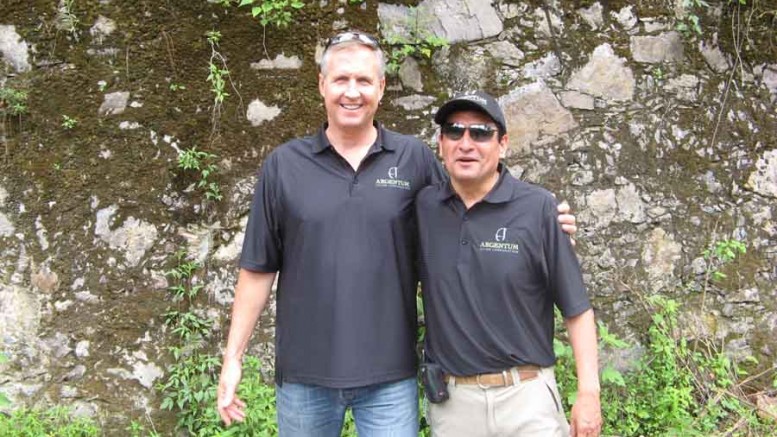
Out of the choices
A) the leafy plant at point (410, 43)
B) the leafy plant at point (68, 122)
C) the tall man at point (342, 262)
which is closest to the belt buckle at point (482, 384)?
the tall man at point (342, 262)

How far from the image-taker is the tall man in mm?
2141

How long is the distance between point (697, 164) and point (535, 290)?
208 cm

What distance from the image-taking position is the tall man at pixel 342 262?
2.14 meters

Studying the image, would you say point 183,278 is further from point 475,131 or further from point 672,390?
point 672,390

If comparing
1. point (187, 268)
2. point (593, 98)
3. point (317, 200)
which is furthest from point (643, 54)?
point (187, 268)

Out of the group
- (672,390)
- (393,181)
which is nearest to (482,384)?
(393,181)

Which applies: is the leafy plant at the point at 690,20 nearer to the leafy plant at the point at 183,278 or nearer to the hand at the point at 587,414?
the hand at the point at 587,414

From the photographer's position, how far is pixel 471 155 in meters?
2.12

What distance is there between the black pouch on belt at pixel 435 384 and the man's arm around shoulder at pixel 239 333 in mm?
659

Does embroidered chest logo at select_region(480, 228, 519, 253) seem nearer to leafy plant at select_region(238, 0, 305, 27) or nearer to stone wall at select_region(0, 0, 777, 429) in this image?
stone wall at select_region(0, 0, 777, 429)

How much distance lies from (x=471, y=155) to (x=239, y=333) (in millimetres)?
1038

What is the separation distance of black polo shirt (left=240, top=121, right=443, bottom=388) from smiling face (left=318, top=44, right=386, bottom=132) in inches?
4.9

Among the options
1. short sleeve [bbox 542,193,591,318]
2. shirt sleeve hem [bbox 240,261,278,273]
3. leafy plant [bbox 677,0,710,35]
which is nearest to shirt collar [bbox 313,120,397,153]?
shirt sleeve hem [bbox 240,261,278,273]

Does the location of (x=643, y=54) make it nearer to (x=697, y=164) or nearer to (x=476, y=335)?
(x=697, y=164)
